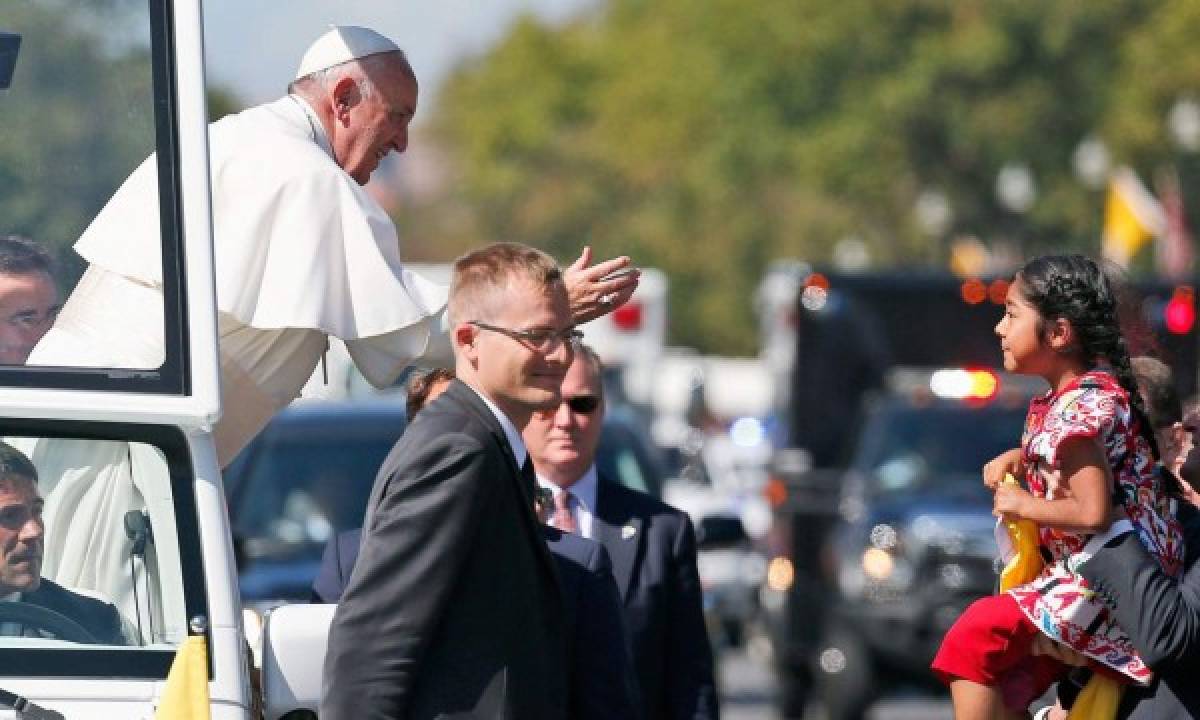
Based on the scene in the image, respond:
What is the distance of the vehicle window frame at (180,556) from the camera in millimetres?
4449

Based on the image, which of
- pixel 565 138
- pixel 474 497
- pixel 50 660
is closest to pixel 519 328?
pixel 474 497

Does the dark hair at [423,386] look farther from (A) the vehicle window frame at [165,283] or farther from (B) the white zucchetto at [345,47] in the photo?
(A) the vehicle window frame at [165,283]

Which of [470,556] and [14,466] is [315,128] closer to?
[14,466]

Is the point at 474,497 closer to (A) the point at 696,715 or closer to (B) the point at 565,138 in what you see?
(A) the point at 696,715

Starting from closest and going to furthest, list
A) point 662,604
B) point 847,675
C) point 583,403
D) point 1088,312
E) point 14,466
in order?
point 14,466 < point 1088,312 < point 662,604 < point 583,403 < point 847,675

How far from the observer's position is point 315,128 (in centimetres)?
567

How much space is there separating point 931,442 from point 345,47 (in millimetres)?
10138

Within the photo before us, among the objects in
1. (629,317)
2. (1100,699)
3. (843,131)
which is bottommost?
(1100,699)

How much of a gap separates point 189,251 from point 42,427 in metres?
0.41

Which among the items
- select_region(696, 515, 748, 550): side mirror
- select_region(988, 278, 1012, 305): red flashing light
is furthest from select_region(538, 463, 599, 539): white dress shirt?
select_region(988, 278, 1012, 305): red flashing light

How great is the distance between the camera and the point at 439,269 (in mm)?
27062

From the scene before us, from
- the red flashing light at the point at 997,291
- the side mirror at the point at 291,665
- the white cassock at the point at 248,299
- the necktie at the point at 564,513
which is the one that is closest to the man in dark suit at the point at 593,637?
the side mirror at the point at 291,665

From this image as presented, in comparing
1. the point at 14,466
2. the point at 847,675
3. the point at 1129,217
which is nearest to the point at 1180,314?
the point at 847,675

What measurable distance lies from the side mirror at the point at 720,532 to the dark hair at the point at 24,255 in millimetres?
5001
